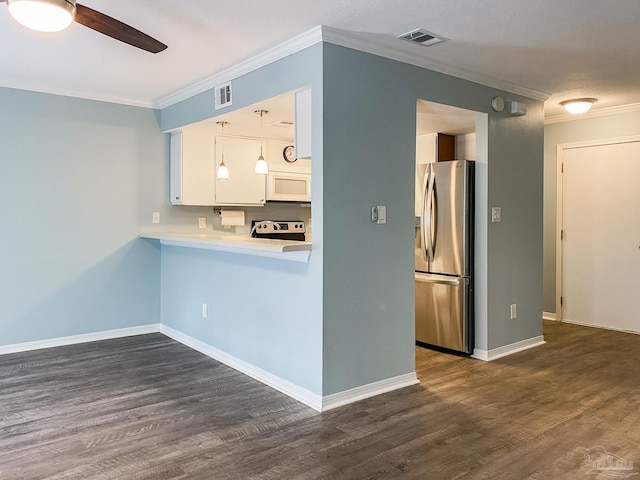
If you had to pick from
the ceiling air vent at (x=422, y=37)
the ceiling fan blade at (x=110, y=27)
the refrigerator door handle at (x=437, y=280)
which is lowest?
the refrigerator door handle at (x=437, y=280)

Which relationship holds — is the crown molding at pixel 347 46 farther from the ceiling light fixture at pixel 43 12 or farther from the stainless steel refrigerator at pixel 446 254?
the ceiling light fixture at pixel 43 12

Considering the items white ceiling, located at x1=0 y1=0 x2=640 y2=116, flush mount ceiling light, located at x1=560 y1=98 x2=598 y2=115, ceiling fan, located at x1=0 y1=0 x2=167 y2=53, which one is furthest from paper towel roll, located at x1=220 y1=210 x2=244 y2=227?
flush mount ceiling light, located at x1=560 y1=98 x2=598 y2=115

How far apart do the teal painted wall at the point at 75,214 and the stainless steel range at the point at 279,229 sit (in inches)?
40.5

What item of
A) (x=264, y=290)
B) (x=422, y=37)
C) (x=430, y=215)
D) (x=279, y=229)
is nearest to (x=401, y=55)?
(x=422, y=37)

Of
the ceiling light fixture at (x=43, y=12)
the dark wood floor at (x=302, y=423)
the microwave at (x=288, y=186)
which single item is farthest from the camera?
the microwave at (x=288, y=186)

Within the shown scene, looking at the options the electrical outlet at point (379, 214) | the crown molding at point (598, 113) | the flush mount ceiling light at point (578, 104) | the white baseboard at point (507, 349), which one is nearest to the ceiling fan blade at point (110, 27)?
the electrical outlet at point (379, 214)

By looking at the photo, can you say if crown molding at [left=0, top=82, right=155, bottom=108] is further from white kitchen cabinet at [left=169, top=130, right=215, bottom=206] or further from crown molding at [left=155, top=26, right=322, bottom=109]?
white kitchen cabinet at [left=169, top=130, right=215, bottom=206]

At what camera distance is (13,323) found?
4367mm

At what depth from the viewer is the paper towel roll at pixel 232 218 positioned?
538 centimetres

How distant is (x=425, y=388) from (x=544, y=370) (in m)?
1.09

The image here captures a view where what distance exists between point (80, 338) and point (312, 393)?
2657 mm

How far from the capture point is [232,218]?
5414mm

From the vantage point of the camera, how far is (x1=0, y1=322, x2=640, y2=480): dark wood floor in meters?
2.41

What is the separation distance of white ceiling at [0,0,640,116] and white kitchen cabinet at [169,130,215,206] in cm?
64
